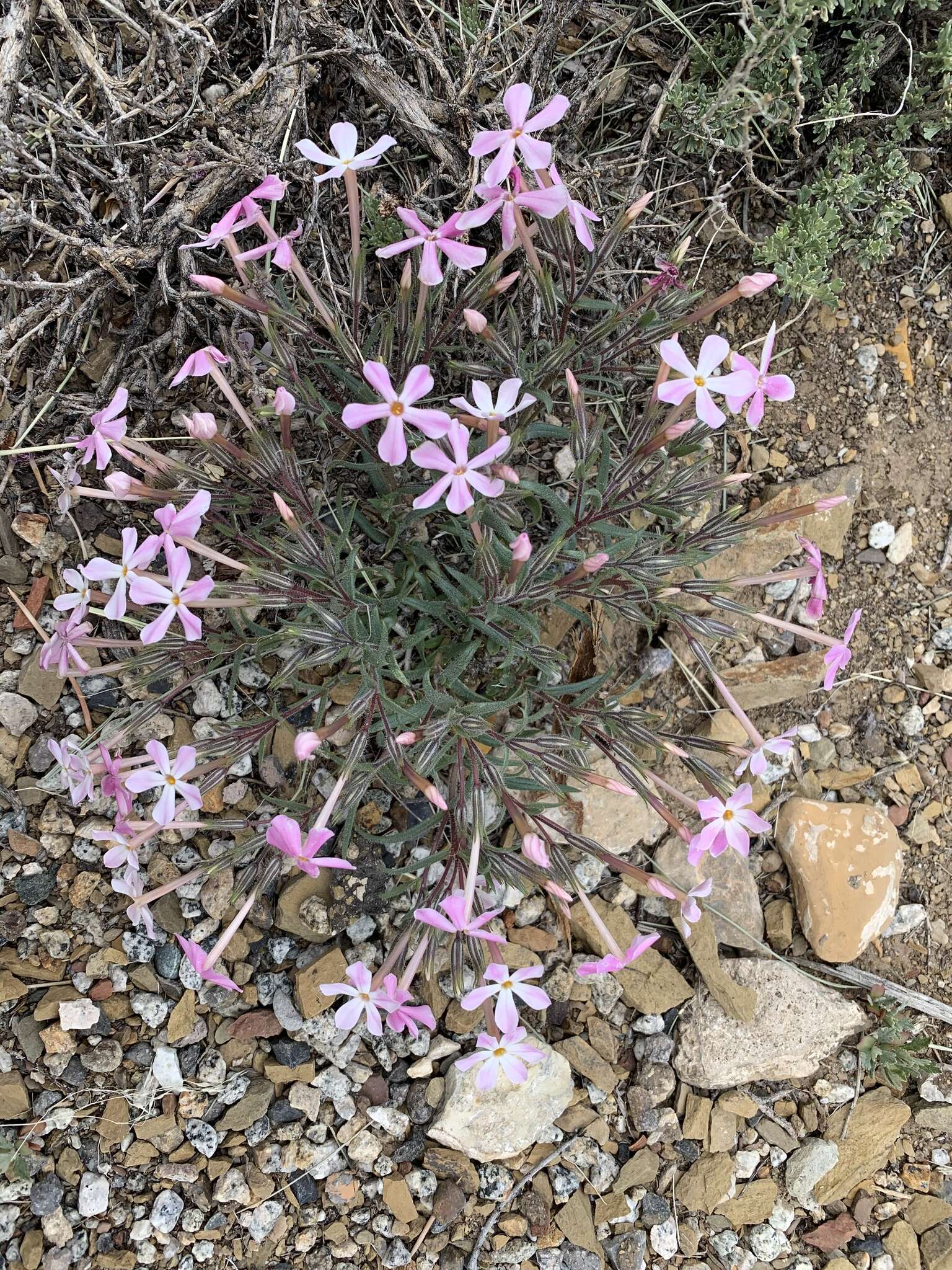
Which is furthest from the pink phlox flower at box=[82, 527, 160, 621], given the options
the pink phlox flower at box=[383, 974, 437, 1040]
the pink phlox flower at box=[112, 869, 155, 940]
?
the pink phlox flower at box=[383, 974, 437, 1040]

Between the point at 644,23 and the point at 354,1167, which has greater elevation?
the point at 644,23

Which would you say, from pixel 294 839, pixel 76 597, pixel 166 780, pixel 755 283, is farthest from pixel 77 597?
pixel 755 283

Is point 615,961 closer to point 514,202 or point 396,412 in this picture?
point 396,412

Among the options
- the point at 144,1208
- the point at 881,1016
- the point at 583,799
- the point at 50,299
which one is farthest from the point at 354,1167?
the point at 50,299

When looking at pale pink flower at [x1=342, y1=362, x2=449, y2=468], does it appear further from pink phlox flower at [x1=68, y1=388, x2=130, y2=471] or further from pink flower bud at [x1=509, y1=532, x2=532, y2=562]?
pink phlox flower at [x1=68, y1=388, x2=130, y2=471]

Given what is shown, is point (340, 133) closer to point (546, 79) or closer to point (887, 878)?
point (546, 79)

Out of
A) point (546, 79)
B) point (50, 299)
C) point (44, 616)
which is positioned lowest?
point (44, 616)

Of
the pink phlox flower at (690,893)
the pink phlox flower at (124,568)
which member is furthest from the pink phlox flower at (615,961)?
the pink phlox flower at (124,568)
